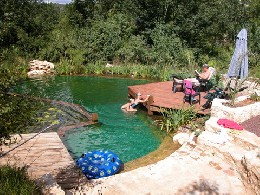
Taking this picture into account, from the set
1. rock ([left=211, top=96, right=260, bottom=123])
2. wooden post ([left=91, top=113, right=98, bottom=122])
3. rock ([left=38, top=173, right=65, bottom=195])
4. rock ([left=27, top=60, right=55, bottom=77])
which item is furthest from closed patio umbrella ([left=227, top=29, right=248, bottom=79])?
rock ([left=27, top=60, right=55, bottom=77])

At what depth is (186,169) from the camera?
19.7 ft

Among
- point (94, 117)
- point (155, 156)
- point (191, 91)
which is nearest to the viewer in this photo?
point (155, 156)

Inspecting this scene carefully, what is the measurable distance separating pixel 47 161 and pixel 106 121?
158 inches

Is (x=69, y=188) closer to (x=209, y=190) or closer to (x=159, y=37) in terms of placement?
(x=209, y=190)

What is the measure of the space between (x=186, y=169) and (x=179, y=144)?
2030 millimetres

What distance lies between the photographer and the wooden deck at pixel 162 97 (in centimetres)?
1019

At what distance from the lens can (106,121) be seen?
9938 millimetres

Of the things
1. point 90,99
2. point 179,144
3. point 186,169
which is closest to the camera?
point 186,169

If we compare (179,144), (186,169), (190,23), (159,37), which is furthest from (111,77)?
(186,169)

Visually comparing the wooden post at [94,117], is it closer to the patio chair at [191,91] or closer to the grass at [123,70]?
the patio chair at [191,91]

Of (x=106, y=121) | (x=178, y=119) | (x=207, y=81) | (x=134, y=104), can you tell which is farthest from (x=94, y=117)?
(x=207, y=81)

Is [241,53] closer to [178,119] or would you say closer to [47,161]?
[178,119]

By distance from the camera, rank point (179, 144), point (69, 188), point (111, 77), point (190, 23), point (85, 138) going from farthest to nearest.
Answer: point (190, 23), point (111, 77), point (85, 138), point (179, 144), point (69, 188)

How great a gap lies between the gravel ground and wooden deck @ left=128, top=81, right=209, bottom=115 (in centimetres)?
160
